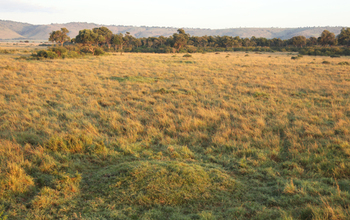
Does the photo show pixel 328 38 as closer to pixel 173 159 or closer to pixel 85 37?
pixel 85 37

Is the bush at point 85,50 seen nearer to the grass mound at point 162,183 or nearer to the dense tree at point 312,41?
the grass mound at point 162,183

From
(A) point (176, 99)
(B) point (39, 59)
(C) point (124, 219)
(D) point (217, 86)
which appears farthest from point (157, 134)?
(B) point (39, 59)

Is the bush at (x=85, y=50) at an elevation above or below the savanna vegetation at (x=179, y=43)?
below

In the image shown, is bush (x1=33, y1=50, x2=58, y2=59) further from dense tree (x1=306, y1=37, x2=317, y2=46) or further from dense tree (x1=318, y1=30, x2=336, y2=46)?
dense tree (x1=306, y1=37, x2=317, y2=46)

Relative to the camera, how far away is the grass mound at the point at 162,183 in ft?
11.1

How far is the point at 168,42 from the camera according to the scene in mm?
63781

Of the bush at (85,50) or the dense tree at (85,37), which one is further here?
the dense tree at (85,37)

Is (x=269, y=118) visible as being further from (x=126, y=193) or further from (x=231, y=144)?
(x=126, y=193)

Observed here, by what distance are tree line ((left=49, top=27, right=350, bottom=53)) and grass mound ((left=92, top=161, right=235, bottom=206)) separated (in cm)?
3792

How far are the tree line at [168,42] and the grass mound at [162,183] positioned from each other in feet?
124

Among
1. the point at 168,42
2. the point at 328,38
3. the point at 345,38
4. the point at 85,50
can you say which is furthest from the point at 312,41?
the point at 85,50

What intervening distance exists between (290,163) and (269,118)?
3328 millimetres

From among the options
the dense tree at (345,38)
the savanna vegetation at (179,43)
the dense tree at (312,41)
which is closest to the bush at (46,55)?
the savanna vegetation at (179,43)

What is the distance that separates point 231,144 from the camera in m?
5.64
